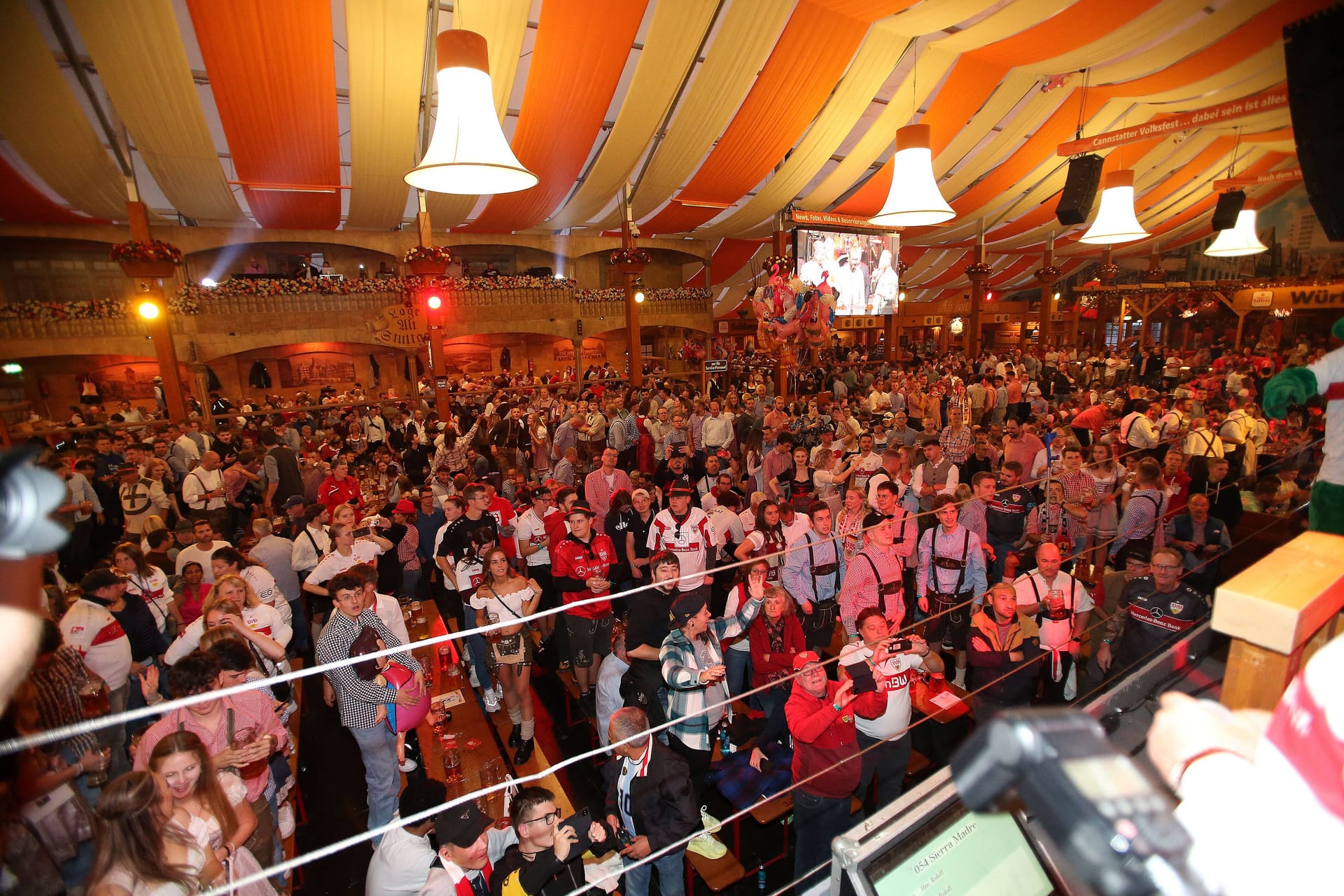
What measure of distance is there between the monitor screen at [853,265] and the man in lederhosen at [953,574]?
8770 mm

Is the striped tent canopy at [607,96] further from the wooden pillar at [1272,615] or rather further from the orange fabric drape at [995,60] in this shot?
the wooden pillar at [1272,615]

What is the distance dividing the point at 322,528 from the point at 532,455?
3.38 meters

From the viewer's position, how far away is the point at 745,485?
290 inches

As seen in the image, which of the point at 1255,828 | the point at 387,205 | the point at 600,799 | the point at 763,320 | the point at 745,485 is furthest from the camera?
the point at 387,205

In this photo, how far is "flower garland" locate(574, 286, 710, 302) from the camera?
16.8 meters

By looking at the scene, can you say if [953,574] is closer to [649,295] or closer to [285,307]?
[285,307]

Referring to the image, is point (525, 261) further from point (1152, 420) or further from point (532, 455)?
point (1152, 420)

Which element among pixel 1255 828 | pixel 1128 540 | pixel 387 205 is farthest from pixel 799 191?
pixel 1255 828

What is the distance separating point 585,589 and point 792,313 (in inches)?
229

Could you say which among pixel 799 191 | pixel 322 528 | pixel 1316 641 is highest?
pixel 799 191

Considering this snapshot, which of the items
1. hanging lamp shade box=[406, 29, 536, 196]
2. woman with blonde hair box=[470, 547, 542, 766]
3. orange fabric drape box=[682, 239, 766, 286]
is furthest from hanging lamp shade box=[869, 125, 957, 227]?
orange fabric drape box=[682, 239, 766, 286]

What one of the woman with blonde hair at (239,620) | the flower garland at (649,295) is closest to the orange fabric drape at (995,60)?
the flower garland at (649,295)

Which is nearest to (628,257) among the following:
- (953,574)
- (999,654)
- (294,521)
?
(294,521)

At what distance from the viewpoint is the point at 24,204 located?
9.86 metres
